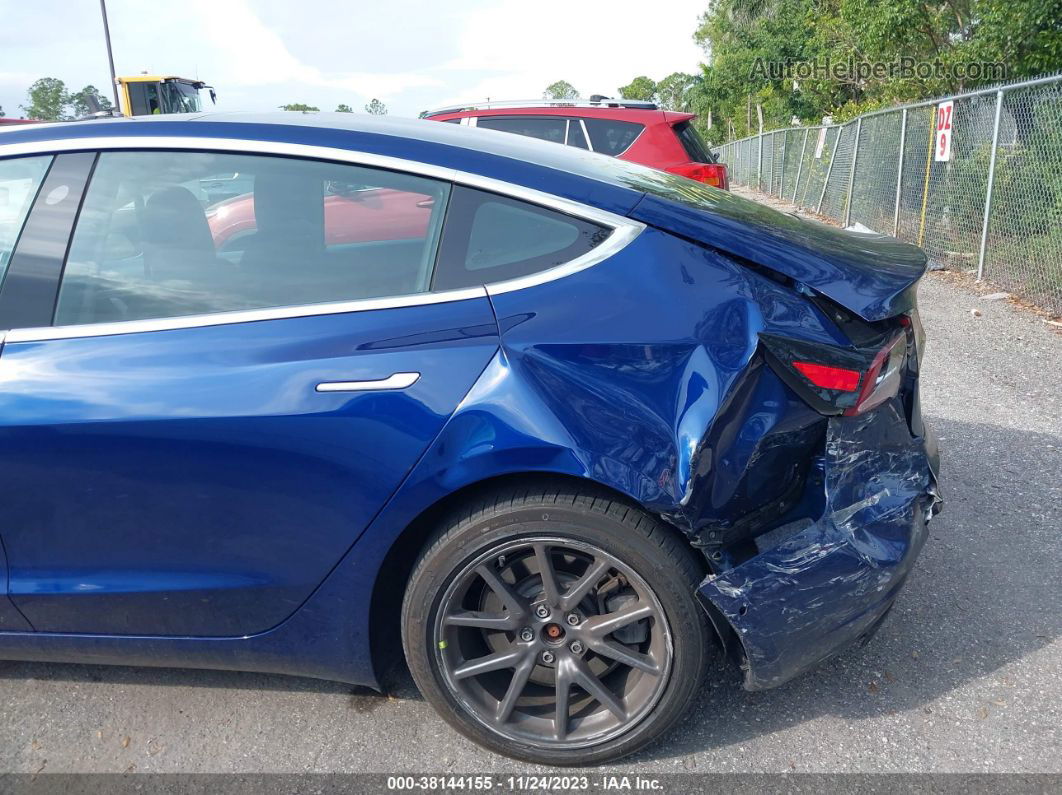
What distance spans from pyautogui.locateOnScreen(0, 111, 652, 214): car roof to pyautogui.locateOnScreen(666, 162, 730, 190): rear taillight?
5.98 metres

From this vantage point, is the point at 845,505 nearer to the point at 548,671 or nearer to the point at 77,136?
the point at 548,671

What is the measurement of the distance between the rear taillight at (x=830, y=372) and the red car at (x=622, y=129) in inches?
250

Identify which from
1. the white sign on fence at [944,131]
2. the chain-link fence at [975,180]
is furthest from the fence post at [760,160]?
the white sign on fence at [944,131]

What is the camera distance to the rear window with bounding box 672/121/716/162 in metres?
8.62

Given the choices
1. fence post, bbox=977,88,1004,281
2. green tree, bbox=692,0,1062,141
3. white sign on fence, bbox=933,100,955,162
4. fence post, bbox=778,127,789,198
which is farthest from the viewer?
fence post, bbox=778,127,789,198

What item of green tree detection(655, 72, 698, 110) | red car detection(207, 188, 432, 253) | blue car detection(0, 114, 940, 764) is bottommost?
blue car detection(0, 114, 940, 764)

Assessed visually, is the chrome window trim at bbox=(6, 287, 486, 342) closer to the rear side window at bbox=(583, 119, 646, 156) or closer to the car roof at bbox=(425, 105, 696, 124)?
the car roof at bbox=(425, 105, 696, 124)

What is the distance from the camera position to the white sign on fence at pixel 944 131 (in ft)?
31.5

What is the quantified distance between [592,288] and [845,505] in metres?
0.89

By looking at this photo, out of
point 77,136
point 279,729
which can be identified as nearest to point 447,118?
point 77,136

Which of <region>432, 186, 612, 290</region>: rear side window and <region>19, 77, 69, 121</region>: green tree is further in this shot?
<region>19, 77, 69, 121</region>: green tree

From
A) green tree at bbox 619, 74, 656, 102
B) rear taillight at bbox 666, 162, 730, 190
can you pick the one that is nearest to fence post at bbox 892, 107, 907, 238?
rear taillight at bbox 666, 162, 730, 190

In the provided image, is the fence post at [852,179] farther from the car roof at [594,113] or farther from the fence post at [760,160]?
the fence post at [760,160]

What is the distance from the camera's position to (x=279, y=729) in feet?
8.63
